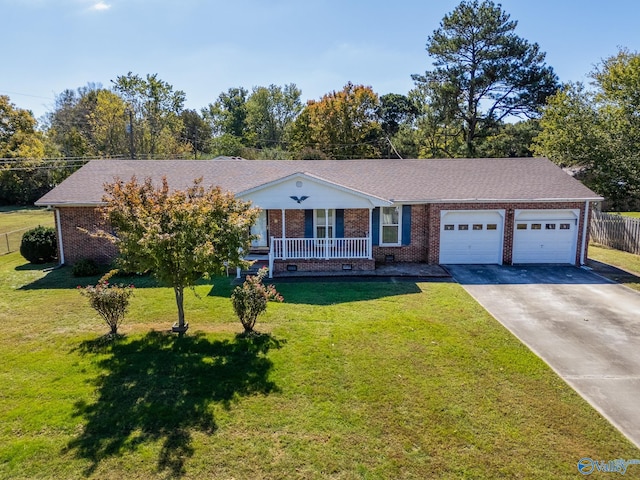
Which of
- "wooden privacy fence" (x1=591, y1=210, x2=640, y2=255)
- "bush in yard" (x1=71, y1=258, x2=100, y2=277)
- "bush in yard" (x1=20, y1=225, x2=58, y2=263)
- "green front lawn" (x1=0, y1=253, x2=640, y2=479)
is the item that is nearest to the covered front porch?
"green front lawn" (x1=0, y1=253, x2=640, y2=479)

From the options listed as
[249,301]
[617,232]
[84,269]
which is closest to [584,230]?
[617,232]

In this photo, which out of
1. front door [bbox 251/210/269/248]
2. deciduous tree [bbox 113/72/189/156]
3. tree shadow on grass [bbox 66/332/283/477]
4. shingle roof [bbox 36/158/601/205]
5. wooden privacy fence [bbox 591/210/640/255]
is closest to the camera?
tree shadow on grass [bbox 66/332/283/477]

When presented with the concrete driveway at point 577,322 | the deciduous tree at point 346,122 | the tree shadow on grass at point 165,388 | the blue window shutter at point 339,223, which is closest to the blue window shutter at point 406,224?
the concrete driveway at point 577,322

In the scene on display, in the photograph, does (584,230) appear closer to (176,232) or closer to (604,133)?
(604,133)

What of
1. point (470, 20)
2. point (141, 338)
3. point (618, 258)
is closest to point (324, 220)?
point (141, 338)

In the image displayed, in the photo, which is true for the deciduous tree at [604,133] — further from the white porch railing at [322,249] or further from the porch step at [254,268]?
the porch step at [254,268]

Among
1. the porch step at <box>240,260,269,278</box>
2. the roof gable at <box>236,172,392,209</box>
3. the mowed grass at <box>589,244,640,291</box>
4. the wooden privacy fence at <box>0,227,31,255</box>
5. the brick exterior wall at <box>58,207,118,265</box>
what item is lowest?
the mowed grass at <box>589,244,640,291</box>

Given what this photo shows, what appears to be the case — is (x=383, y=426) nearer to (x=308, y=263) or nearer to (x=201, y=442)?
(x=201, y=442)

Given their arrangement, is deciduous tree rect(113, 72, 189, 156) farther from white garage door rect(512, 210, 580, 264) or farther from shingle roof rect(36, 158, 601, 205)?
white garage door rect(512, 210, 580, 264)
